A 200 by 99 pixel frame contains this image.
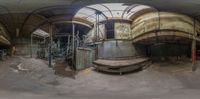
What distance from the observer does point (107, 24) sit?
3.46 ft

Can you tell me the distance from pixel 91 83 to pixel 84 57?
13cm

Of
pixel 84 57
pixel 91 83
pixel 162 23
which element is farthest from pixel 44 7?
pixel 162 23

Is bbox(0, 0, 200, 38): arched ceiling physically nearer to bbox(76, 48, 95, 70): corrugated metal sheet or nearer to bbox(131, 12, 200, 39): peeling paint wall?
bbox(131, 12, 200, 39): peeling paint wall

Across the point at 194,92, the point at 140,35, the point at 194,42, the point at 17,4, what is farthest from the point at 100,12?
the point at 194,92

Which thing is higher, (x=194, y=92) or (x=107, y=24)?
(x=107, y=24)

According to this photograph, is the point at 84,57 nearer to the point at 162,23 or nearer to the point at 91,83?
the point at 91,83

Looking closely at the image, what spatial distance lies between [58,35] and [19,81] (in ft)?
0.94

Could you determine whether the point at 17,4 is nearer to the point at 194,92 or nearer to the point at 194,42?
the point at 194,42

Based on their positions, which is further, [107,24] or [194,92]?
[194,92]

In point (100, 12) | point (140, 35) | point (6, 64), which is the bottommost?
point (6, 64)

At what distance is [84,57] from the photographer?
3.46 feet

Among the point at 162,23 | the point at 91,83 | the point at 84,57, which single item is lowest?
the point at 91,83

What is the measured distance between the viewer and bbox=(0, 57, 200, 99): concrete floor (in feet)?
3.47

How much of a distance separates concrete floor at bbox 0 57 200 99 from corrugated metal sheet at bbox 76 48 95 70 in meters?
0.03
